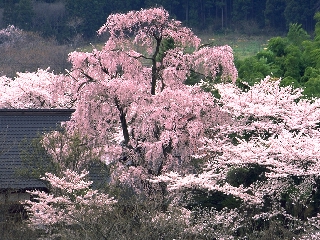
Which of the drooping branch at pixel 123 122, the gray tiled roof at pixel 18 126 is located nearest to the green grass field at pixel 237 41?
the gray tiled roof at pixel 18 126

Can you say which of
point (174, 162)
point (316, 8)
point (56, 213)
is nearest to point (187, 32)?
point (174, 162)

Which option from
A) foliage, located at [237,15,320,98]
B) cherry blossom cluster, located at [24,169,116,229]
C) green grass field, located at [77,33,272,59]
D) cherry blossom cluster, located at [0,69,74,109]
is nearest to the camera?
cherry blossom cluster, located at [24,169,116,229]

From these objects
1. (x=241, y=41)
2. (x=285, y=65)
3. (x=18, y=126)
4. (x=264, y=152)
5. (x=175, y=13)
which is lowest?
(x=241, y=41)

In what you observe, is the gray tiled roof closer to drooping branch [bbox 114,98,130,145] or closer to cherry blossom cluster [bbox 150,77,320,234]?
drooping branch [bbox 114,98,130,145]

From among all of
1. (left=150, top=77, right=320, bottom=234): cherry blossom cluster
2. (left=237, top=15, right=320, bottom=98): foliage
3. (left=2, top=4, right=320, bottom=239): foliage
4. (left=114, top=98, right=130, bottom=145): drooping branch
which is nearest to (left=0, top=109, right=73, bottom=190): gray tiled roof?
(left=2, top=4, right=320, bottom=239): foliage

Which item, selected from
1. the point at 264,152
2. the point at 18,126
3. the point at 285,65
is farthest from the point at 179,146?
the point at 285,65

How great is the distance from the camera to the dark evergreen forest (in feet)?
154

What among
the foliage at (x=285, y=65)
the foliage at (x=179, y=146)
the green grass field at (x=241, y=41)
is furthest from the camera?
the green grass field at (x=241, y=41)

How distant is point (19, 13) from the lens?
4803cm

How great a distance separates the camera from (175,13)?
50375 millimetres

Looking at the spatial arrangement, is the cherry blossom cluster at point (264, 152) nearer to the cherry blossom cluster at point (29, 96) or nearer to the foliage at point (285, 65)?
Result: the foliage at point (285, 65)

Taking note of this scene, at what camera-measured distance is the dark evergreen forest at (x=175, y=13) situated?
46809mm

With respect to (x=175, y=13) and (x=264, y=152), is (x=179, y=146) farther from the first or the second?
(x=175, y=13)

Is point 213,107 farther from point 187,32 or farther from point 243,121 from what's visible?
point 187,32
